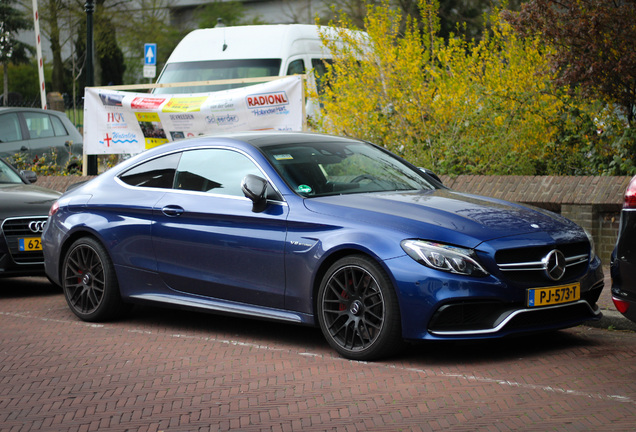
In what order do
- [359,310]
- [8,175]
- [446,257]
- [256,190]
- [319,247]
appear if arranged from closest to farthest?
[446,257]
[359,310]
[319,247]
[256,190]
[8,175]

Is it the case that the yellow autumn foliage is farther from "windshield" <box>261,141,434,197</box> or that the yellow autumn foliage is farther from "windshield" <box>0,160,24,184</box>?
"windshield" <box>261,141,434,197</box>

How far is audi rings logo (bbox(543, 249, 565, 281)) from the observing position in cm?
633

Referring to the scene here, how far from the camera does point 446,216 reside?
21.2 feet

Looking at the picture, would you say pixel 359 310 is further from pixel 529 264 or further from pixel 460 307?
pixel 529 264

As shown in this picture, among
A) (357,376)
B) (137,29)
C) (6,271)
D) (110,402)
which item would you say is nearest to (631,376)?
(357,376)

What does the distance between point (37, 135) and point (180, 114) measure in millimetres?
5528

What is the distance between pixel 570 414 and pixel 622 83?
23.5ft

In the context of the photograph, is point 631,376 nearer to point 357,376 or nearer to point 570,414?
point 570,414

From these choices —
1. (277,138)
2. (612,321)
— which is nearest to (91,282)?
(277,138)

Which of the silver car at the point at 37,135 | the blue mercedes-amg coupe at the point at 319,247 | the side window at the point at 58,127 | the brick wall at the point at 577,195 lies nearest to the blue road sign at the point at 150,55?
the silver car at the point at 37,135

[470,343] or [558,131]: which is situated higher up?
[558,131]

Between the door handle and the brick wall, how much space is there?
4.52 meters

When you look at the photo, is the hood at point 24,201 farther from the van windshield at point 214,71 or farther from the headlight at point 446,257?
the headlight at point 446,257

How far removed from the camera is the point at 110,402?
567cm
